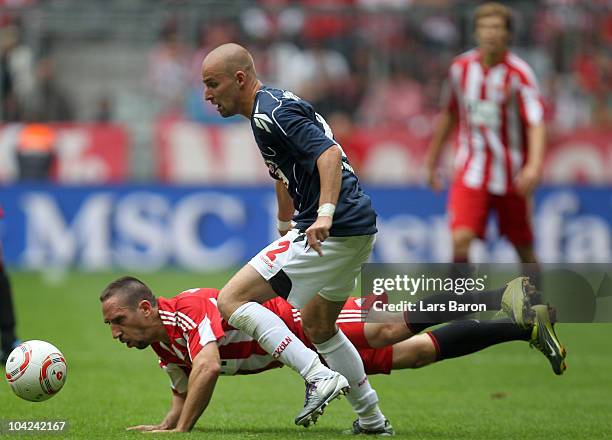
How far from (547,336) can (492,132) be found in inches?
135

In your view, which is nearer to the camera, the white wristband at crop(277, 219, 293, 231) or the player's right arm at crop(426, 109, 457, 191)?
the white wristband at crop(277, 219, 293, 231)

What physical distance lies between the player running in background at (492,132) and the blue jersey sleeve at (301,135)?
365 cm

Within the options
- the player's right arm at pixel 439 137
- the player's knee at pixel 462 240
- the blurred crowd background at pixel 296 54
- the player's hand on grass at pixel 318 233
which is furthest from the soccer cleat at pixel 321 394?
the blurred crowd background at pixel 296 54

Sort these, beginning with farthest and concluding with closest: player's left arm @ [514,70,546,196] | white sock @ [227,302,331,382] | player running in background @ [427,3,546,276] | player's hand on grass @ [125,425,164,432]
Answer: player running in background @ [427,3,546,276] → player's left arm @ [514,70,546,196] → player's hand on grass @ [125,425,164,432] → white sock @ [227,302,331,382]

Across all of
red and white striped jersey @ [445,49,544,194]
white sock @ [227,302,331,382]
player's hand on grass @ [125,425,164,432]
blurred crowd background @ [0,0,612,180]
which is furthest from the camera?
blurred crowd background @ [0,0,612,180]

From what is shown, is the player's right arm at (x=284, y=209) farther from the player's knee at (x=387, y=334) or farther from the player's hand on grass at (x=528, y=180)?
the player's hand on grass at (x=528, y=180)

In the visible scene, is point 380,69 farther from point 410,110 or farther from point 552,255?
point 552,255

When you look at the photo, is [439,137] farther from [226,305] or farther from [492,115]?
[226,305]

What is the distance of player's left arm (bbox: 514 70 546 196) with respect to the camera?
904 cm

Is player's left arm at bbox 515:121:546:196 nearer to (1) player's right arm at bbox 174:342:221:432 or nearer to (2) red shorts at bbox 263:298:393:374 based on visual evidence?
(2) red shorts at bbox 263:298:393:374

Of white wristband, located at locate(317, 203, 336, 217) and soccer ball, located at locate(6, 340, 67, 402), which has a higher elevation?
white wristband, located at locate(317, 203, 336, 217)

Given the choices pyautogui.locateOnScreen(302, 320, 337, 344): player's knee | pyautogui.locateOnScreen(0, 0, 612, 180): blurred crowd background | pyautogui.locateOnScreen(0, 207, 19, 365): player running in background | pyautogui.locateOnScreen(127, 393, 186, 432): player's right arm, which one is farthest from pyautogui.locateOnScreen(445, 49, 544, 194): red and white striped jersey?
pyautogui.locateOnScreen(0, 0, 612, 180): blurred crowd background

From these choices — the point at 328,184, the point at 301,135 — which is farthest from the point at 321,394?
the point at 301,135

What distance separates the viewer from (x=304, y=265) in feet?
19.8
